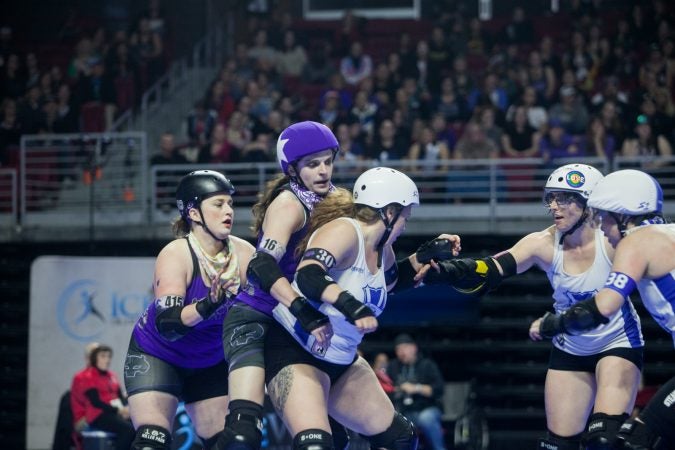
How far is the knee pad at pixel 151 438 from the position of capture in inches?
223

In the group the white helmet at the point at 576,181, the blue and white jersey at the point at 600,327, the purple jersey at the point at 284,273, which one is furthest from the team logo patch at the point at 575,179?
the purple jersey at the point at 284,273

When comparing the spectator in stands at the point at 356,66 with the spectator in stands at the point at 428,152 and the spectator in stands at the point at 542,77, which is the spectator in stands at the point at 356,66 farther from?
the spectator in stands at the point at 428,152

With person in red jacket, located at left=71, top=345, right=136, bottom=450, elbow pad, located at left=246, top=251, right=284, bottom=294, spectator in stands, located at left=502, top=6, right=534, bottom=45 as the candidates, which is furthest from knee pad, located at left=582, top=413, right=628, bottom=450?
spectator in stands, located at left=502, top=6, right=534, bottom=45

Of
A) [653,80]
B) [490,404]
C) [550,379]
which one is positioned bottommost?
[490,404]

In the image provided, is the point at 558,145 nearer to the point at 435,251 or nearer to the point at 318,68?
the point at 318,68

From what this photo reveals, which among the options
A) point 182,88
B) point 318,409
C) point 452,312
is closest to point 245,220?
point 452,312

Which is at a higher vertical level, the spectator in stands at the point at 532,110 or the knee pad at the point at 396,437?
the spectator in stands at the point at 532,110

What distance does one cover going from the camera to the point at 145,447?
5.67m

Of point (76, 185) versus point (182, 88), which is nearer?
point (76, 185)

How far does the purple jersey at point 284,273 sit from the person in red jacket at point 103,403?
16.3ft

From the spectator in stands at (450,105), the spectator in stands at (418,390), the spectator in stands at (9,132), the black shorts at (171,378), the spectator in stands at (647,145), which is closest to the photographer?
the black shorts at (171,378)

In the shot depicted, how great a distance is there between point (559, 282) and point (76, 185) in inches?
338

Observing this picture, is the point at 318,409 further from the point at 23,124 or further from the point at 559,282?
the point at 23,124

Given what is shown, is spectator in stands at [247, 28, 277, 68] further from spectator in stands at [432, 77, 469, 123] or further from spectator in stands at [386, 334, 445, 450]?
spectator in stands at [386, 334, 445, 450]
